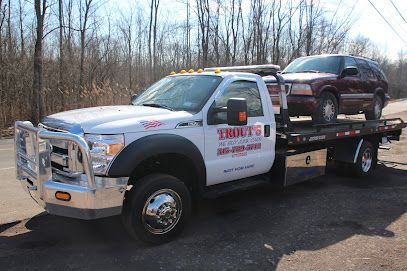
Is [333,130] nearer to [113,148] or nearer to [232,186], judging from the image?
[232,186]

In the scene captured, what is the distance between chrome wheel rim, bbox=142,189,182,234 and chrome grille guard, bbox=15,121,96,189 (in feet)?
2.28

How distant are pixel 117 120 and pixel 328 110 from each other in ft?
17.3

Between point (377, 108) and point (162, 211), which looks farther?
point (377, 108)

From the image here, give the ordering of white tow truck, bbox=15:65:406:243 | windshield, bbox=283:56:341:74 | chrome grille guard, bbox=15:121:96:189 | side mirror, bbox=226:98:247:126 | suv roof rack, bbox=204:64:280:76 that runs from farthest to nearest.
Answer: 1. windshield, bbox=283:56:341:74
2. suv roof rack, bbox=204:64:280:76
3. side mirror, bbox=226:98:247:126
4. white tow truck, bbox=15:65:406:243
5. chrome grille guard, bbox=15:121:96:189

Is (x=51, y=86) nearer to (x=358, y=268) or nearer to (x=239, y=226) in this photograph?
→ (x=239, y=226)

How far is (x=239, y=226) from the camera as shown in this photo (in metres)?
5.06

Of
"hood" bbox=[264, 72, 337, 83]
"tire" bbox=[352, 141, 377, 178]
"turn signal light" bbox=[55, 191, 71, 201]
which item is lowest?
"tire" bbox=[352, 141, 377, 178]

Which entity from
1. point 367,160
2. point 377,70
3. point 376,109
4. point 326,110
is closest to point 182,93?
point 326,110

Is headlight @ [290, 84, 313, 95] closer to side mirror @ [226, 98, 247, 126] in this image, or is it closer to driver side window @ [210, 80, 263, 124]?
driver side window @ [210, 80, 263, 124]

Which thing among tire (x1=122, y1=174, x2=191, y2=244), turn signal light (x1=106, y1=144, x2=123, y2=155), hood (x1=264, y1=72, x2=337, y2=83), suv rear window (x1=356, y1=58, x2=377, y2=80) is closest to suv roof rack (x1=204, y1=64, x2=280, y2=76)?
hood (x1=264, y1=72, x2=337, y2=83)

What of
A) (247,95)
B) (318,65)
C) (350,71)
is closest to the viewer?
(247,95)

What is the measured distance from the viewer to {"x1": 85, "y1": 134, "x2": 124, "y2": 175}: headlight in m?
3.88

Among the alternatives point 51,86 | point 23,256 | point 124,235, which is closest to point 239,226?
point 124,235

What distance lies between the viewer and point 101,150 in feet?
12.8
